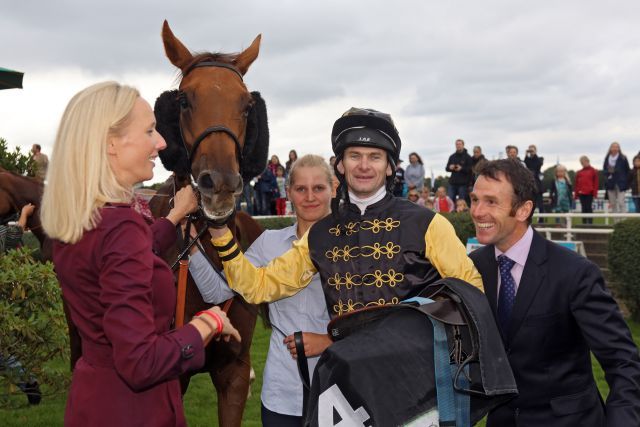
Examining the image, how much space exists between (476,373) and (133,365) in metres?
1.15

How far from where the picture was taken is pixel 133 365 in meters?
1.71

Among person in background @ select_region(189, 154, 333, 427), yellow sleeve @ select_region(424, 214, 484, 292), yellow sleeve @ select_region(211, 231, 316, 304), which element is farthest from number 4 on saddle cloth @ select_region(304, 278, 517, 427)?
person in background @ select_region(189, 154, 333, 427)

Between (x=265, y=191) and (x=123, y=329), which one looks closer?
(x=123, y=329)

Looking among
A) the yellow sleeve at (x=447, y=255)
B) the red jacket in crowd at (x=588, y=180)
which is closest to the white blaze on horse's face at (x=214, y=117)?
the yellow sleeve at (x=447, y=255)

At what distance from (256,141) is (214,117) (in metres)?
0.40

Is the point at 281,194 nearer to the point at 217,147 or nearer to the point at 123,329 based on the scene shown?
the point at 217,147

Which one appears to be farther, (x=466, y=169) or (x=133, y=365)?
(x=466, y=169)

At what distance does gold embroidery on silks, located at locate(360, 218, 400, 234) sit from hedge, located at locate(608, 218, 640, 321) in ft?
26.4

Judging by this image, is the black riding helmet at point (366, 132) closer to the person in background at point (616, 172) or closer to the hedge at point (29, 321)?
the hedge at point (29, 321)

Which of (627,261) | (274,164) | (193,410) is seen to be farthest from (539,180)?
(193,410)

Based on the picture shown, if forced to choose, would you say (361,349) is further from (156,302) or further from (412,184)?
(412,184)

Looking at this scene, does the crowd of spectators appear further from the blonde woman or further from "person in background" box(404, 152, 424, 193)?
the blonde woman

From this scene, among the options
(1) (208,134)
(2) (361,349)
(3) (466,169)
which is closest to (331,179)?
(1) (208,134)

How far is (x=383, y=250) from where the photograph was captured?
2.70m
